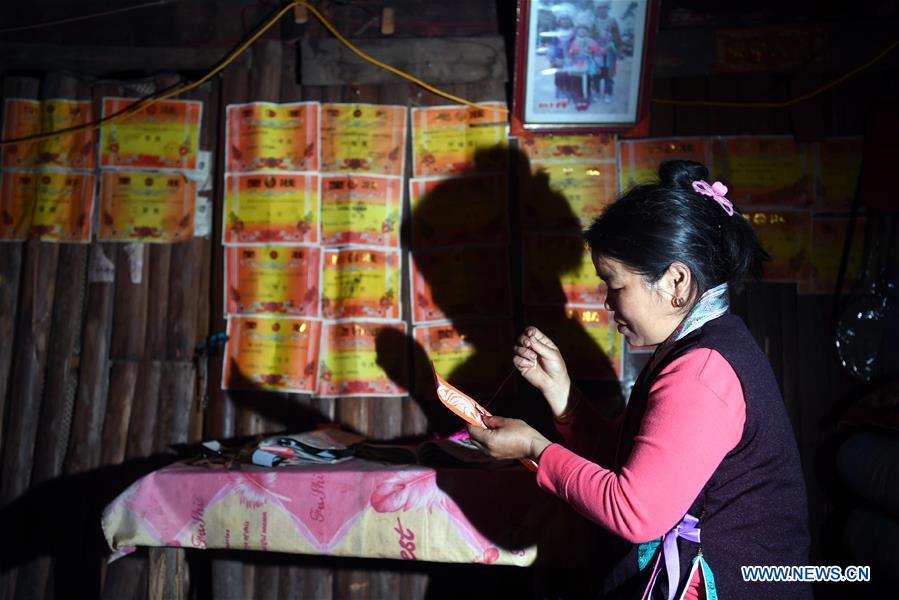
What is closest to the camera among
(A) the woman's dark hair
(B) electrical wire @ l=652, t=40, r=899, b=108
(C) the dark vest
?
(C) the dark vest

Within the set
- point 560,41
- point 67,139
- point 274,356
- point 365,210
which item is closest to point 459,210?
point 365,210

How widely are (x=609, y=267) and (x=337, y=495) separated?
124 cm

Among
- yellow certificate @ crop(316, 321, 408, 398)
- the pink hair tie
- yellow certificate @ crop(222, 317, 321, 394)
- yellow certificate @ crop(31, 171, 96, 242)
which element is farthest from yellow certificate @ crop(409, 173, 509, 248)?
yellow certificate @ crop(31, 171, 96, 242)

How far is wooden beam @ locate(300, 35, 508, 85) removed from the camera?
10.4ft

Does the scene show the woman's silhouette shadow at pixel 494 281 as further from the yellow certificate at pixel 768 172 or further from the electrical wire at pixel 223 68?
the yellow certificate at pixel 768 172

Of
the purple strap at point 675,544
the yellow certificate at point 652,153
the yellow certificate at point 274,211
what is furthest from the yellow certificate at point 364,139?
the purple strap at point 675,544

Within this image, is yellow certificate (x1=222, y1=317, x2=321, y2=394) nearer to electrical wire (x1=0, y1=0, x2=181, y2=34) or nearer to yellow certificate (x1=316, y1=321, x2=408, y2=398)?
yellow certificate (x1=316, y1=321, x2=408, y2=398)

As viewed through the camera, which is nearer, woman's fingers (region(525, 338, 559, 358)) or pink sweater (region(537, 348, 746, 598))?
pink sweater (region(537, 348, 746, 598))

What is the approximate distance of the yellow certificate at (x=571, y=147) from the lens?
314 cm

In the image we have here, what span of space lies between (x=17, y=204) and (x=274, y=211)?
1348 millimetres

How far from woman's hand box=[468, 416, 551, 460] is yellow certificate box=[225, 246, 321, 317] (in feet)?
5.30

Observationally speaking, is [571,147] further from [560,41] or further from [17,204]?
[17,204]

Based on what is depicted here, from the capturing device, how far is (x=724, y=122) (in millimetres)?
3146

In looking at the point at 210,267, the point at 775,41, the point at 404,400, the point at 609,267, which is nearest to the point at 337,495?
the point at 404,400
